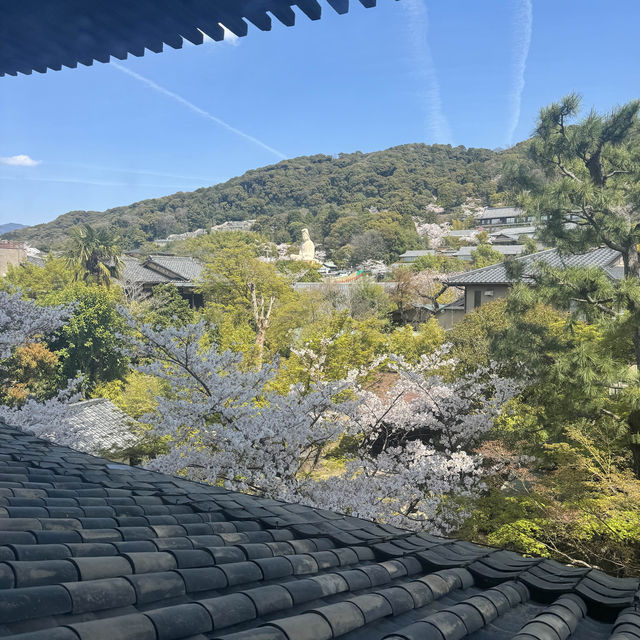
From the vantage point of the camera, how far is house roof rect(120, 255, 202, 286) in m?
33.0

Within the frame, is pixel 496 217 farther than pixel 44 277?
Yes

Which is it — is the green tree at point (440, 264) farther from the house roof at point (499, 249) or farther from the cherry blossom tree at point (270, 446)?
the cherry blossom tree at point (270, 446)

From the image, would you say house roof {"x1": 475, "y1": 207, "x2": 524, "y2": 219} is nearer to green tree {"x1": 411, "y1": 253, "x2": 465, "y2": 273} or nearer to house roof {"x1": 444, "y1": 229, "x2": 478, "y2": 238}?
house roof {"x1": 444, "y1": 229, "x2": 478, "y2": 238}

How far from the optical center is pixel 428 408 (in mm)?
12258

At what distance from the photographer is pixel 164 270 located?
3447 cm

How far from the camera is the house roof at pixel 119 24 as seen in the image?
240 centimetres

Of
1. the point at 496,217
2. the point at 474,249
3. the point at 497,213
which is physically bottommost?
the point at 474,249

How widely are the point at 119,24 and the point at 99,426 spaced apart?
41.5 feet

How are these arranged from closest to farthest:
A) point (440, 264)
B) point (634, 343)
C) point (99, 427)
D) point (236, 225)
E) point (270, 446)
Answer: point (270, 446) → point (634, 343) → point (99, 427) → point (440, 264) → point (236, 225)

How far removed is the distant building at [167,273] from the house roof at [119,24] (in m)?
29.1

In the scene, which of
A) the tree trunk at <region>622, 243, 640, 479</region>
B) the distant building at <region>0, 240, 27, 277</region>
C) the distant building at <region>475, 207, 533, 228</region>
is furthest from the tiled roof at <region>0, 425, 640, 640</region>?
the distant building at <region>475, 207, 533, 228</region>

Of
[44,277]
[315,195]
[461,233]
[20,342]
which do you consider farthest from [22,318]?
[315,195]

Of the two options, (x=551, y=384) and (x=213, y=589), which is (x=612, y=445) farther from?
(x=213, y=589)

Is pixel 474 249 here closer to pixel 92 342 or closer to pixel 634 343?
pixel 92 342
